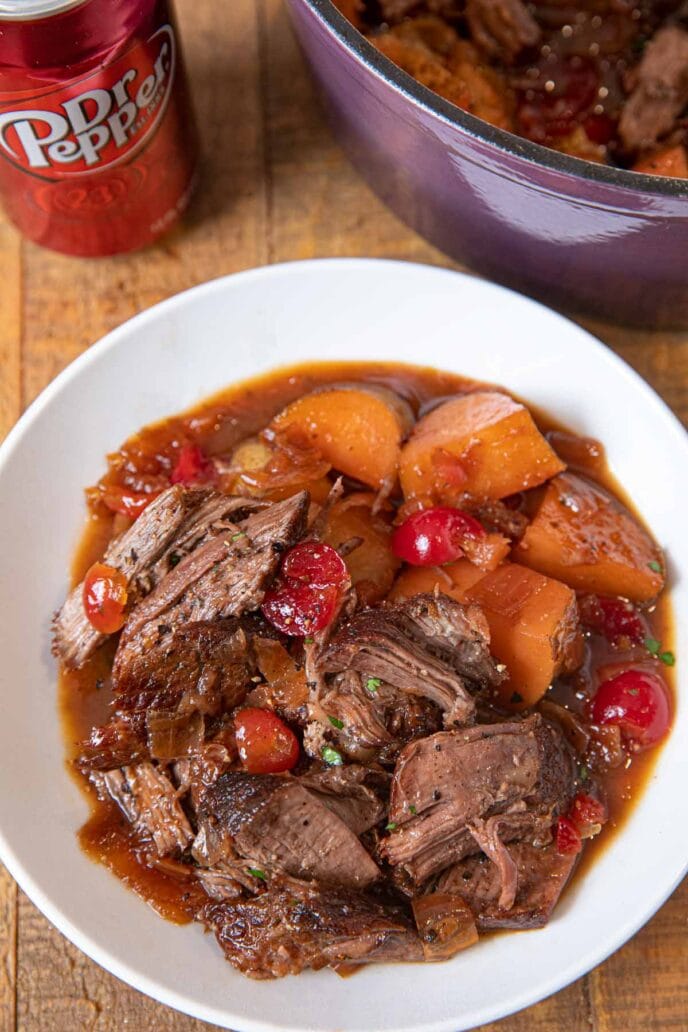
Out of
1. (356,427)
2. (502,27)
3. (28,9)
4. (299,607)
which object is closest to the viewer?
(28,9)

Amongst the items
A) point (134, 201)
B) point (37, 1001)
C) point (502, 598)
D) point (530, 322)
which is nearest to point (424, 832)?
point (502, 598)

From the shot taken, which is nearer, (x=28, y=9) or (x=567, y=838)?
(x=28, y=9)

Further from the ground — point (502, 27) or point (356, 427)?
point (502, 27)

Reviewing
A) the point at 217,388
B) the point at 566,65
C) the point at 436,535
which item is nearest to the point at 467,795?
the point at 436,535

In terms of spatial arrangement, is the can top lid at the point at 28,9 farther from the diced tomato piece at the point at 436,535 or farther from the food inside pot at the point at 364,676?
the diced tomato piece at the point at 436,535

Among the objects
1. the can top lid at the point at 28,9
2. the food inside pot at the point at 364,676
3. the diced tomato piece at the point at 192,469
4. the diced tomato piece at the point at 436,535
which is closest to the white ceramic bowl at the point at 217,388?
the food inside pot at the point at 364,676

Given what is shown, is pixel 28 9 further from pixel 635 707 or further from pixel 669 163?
pixel 635 707

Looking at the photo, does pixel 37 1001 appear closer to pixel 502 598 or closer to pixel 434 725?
pixel 434 725
